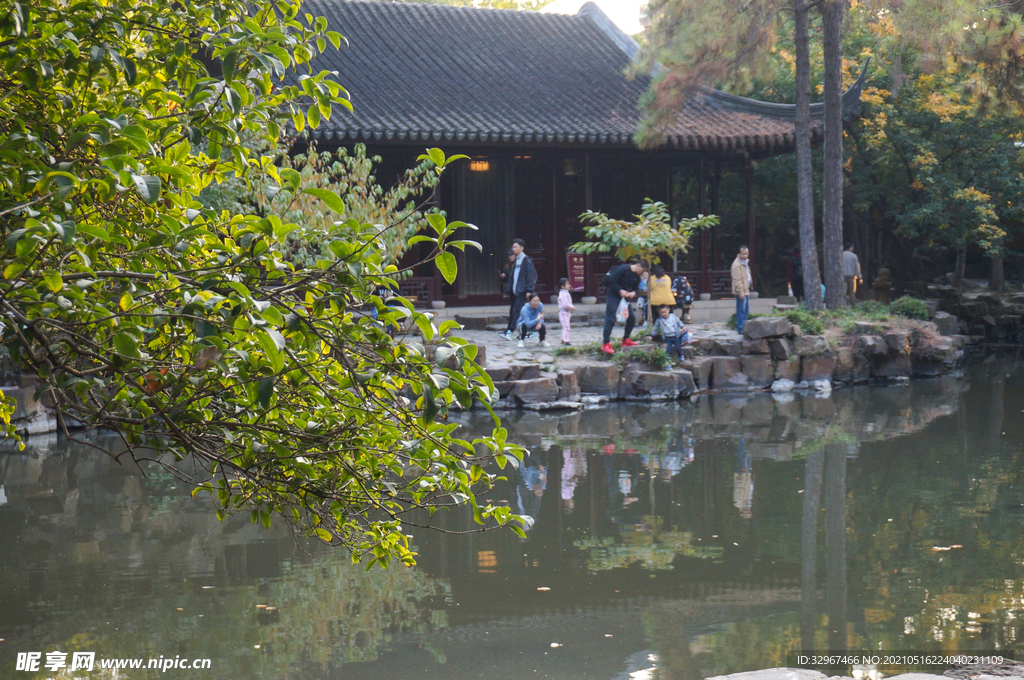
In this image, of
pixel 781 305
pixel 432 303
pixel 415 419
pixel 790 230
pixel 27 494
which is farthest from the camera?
pixel 790 230

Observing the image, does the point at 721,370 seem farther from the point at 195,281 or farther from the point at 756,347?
the point at 195,281

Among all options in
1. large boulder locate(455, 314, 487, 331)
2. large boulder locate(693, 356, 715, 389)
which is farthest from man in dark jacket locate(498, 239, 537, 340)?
large boulder locate(693, 356, 715, 389)

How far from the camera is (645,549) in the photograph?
19.3 feet

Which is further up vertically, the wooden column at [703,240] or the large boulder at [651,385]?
the wooden column at [703,240]

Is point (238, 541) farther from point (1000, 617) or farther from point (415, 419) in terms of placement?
point (1000, 617)

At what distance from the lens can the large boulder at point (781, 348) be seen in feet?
42.6

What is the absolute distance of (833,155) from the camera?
1488 centimetres

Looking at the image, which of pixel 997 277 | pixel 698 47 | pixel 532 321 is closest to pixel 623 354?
pixel 532 321

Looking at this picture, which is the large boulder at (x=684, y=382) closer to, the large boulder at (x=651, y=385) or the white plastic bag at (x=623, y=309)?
the large boulder at (x=651, y=385)

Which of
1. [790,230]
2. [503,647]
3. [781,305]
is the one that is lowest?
[503,647]

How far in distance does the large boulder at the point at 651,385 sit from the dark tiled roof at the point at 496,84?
195 inches

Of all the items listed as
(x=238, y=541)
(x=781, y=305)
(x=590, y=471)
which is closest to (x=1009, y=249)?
(x=781, y=305)

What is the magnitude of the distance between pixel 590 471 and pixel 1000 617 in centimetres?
392

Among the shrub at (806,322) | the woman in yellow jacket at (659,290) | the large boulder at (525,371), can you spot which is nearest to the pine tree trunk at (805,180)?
the shrub at (806,322)
